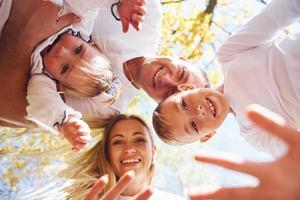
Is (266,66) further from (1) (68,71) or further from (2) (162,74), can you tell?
(1) (68,71)

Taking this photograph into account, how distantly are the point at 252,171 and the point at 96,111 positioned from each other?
0.53m

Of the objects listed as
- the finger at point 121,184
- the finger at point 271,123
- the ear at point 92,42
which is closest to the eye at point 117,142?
the ear at point 92,42

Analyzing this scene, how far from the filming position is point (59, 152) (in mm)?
1051

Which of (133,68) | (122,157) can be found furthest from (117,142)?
(133,68)

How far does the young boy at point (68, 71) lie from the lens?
0.72m

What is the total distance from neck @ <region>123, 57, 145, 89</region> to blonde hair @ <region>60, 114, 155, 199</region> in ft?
0.27

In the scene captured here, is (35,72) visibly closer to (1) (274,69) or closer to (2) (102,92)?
(2) (102,92)

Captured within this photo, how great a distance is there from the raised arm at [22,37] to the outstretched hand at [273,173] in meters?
0.44

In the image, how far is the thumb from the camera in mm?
725

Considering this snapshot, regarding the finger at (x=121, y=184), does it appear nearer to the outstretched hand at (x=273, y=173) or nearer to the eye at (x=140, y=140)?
the outstretched hand at (x=273, y=173)

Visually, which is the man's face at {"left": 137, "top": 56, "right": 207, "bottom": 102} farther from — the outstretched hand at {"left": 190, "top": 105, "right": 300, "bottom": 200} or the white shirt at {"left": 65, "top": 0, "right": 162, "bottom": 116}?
the outstretched hand at {"left": 190, "top": 105, "right": 300, "bottom": 200}

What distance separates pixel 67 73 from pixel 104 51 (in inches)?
4.4

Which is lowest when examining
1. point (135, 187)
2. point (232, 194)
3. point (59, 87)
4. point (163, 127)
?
point (135, 187)

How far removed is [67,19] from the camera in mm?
726
